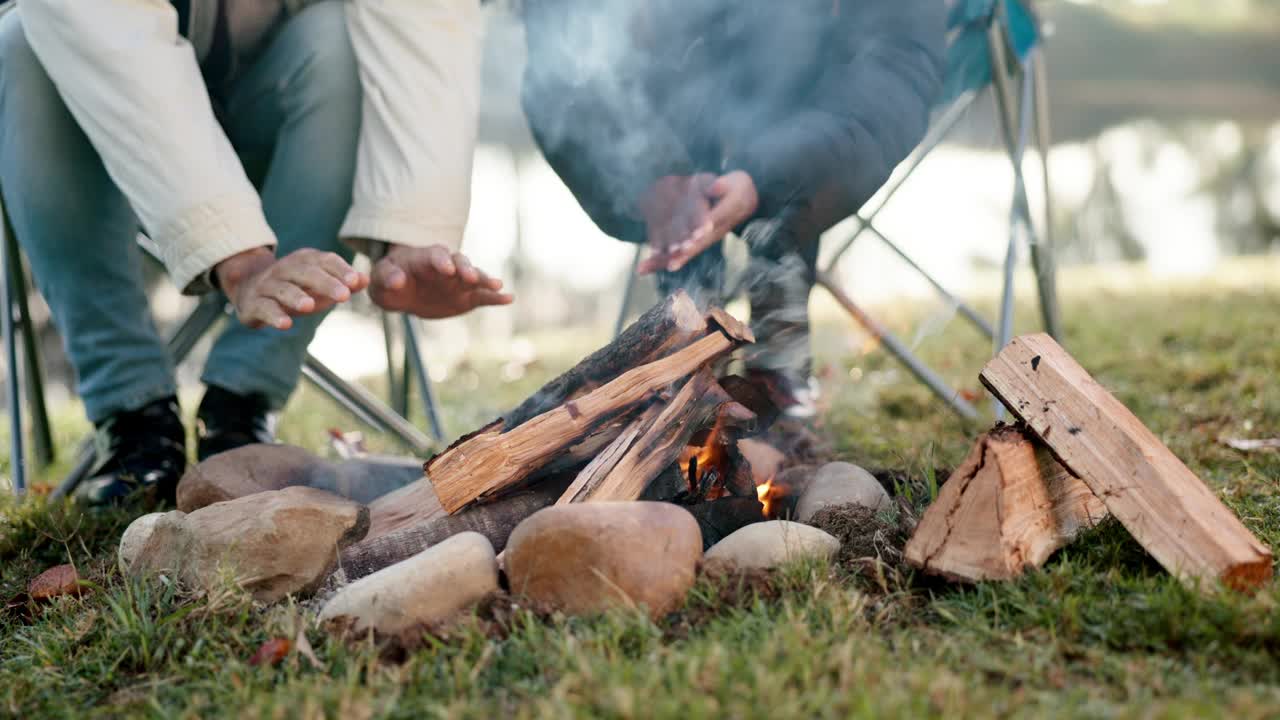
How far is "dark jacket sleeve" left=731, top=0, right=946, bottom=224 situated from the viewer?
205 cm

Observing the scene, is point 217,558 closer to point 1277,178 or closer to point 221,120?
point 221,120

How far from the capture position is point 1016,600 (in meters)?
1.24

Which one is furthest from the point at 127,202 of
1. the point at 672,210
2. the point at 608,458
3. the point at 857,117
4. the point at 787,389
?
the point at 857,117

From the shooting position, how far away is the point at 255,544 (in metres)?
1.40

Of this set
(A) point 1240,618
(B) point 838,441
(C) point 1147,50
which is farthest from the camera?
(C) point 1147,50

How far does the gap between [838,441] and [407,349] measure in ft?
4.15

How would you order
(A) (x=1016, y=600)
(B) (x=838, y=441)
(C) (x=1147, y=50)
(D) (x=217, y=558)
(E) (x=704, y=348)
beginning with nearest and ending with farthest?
(A) (x=1016, y=600) → (D) (x=217, y=558) → (E) (x=704, y=348) → (B) (x=838, y=441) → (C) (x=1147, y=50)

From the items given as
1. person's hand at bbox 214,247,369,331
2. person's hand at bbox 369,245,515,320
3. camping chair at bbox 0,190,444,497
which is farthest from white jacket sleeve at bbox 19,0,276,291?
camping chair at bbox 0,190,444,497

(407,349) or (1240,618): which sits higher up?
(1240,618)

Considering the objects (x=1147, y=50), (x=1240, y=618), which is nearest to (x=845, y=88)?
(x=1240, y=618)

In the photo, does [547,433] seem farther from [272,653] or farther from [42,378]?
[42,378]

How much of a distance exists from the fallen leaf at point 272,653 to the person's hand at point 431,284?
780mm

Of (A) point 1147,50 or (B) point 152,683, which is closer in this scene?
(B) point 152,683

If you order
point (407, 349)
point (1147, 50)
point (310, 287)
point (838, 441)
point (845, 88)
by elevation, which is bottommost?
point (407, 349)
